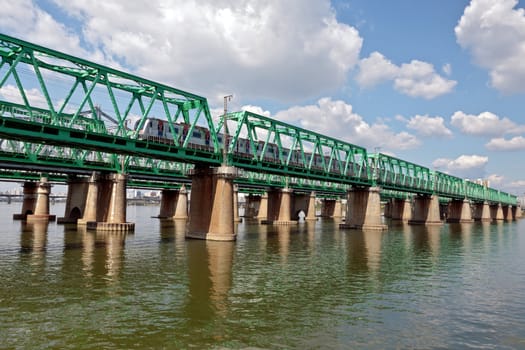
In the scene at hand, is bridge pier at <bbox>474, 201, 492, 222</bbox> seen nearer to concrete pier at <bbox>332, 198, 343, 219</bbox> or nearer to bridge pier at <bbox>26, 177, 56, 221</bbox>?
concrete pier at <bbox>332, 198, 343, 219</bbox>

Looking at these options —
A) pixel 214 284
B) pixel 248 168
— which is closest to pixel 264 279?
pixel 214 284

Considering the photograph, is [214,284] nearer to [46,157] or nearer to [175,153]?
[175,153]

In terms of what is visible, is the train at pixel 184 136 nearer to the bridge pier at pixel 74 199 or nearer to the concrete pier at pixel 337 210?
the bridge pier at pixel 74 199

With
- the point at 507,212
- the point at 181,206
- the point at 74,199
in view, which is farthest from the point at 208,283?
the point at 507,212

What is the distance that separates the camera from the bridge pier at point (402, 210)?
149 m

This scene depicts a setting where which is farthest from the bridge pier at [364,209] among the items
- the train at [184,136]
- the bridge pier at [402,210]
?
the bridge pier at [402,210]

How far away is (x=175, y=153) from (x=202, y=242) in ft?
38.8

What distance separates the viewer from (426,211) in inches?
4815

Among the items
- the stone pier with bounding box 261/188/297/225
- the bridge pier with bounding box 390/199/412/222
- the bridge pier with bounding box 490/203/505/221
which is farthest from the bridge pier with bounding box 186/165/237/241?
the bridge pier with bounding box 490/203/505/221

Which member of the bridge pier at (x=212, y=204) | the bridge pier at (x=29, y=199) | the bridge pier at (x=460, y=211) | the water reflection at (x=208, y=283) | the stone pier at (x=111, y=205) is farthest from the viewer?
the bridge pier at (x=460, y=211)

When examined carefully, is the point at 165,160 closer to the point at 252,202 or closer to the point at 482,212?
the point at 252,202

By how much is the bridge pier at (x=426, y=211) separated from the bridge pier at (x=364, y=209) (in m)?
40.2

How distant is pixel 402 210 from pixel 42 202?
121m

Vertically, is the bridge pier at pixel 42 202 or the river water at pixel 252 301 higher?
the bridge pier at pixel 42 202
